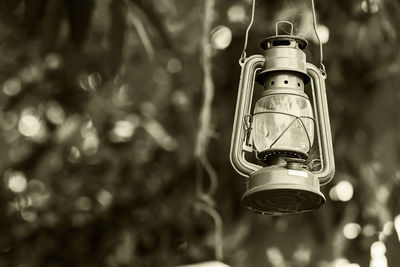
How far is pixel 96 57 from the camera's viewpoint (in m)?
5.09

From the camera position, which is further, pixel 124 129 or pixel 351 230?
pixel 124 129

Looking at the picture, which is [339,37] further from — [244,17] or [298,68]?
[298,68]

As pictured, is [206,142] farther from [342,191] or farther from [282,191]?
[282,191]

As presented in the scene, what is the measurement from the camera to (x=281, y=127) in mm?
2607

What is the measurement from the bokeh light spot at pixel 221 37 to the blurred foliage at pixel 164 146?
0.02 m

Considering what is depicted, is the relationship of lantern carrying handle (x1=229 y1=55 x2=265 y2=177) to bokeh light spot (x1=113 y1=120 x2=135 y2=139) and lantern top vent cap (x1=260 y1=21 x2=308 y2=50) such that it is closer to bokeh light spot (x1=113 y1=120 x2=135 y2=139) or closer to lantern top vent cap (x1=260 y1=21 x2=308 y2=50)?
lantern top vent cap (x1=260 y1=21 x2=308 y2=50)

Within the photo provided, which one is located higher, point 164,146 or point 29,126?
point 29,126

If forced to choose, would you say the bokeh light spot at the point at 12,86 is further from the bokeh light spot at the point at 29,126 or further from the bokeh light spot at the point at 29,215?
the bokeh light spot at the point at 29,215

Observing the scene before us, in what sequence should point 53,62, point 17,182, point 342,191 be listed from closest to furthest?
point 342,191
point 53,62
point 17,182

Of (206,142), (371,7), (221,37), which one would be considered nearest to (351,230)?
(206,142)

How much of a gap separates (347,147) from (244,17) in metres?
0.84

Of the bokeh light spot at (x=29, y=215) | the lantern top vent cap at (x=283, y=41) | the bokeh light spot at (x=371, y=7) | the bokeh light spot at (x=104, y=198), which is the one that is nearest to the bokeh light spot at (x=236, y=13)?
the bokeh light spot at (x=371, y=7)

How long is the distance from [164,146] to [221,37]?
94 centimetres

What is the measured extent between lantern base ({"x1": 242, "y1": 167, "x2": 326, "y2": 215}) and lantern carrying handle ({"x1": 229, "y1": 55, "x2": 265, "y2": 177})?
0.14 feet
